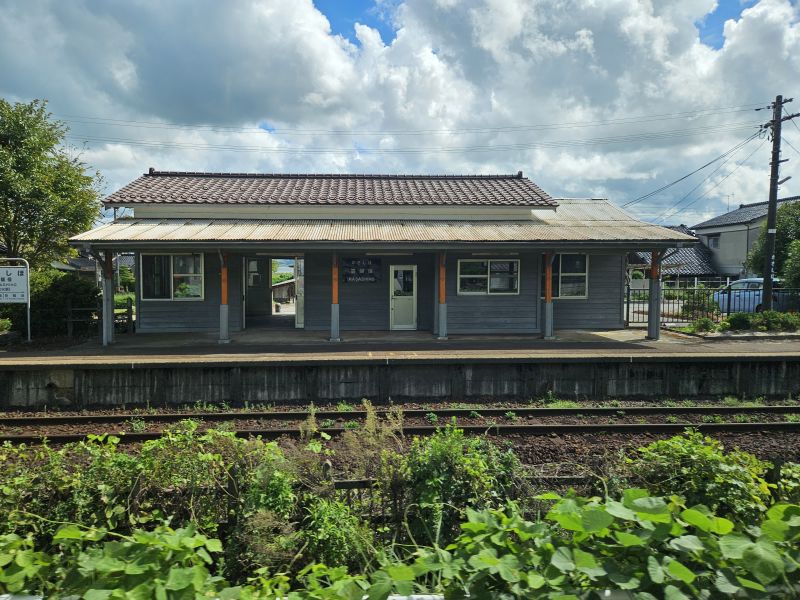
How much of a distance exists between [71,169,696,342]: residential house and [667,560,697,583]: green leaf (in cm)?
1173

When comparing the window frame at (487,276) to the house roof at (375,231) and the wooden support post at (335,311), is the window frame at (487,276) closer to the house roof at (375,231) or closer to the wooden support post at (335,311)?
the house roof at (375,231)

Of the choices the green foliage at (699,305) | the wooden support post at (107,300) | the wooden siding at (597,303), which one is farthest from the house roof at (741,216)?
the wooden support post at (107,300)

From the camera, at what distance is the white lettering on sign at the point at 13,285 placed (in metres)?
13.2

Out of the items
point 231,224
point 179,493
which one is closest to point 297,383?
point 179,493

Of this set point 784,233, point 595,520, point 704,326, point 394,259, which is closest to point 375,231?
point 394,259

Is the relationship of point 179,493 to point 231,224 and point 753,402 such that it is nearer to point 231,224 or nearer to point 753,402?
point 753,402

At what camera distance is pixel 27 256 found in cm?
1811

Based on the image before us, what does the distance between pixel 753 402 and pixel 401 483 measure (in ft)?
30.0

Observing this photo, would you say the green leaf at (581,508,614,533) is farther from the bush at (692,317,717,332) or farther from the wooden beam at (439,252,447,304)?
the bush at (692,317,717,332)

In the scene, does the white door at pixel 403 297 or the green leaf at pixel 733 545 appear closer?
the green leaf at pixel 733 545

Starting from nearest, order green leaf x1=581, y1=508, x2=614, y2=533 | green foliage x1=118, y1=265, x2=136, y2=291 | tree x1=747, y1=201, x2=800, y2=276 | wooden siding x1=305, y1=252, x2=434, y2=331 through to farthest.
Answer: green leaf x1=581, y1=508, x2=614, y2=533, wooden siding x1=305, y1=252, x2=434, y2=331, tree x1=747, y1=201, x2=800, y2=276, green foliage x1=118, y1=265, x2=136, y2=291

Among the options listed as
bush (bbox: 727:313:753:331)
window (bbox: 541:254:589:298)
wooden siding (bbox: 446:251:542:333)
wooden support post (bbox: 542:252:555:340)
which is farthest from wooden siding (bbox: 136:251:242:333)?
bush (bbox: 727:313:753:331)

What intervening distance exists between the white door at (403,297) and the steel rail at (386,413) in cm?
723

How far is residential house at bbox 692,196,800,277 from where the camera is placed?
3997 centimetres
